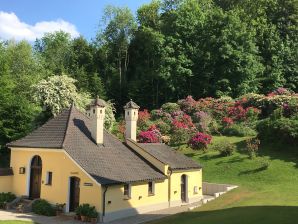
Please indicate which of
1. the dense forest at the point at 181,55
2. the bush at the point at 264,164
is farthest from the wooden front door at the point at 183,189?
the dense forest at the point at 181,55

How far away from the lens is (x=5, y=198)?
1083 inches

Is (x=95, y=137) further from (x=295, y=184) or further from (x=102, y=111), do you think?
(x=295, y=184)

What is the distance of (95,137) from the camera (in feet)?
91.2

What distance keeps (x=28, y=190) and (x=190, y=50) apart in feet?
131

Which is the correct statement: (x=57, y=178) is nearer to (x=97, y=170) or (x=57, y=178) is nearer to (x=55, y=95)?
(x=97, y=170)

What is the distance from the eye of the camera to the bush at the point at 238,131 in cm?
4307

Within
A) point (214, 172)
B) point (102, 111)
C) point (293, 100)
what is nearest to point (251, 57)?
point (293, 100)

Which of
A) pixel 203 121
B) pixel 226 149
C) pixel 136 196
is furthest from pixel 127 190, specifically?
pixel 203 121

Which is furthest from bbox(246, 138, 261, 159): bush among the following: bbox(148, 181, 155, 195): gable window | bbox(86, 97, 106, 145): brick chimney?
bbox(86, 97, 106, 145): brick chimney

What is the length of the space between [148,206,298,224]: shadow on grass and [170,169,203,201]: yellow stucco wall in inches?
180

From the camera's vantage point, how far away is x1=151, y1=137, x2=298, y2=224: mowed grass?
21.2m

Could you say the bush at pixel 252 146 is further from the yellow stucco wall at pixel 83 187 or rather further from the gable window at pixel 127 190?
the gable window at pixel 127 190

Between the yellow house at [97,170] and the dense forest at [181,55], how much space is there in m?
27.3

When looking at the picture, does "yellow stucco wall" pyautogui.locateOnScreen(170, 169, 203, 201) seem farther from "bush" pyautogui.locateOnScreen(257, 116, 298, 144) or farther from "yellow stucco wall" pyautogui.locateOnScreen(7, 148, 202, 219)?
"bush" pyautogui.locateOnScreen(257, 116, 298, 144)
